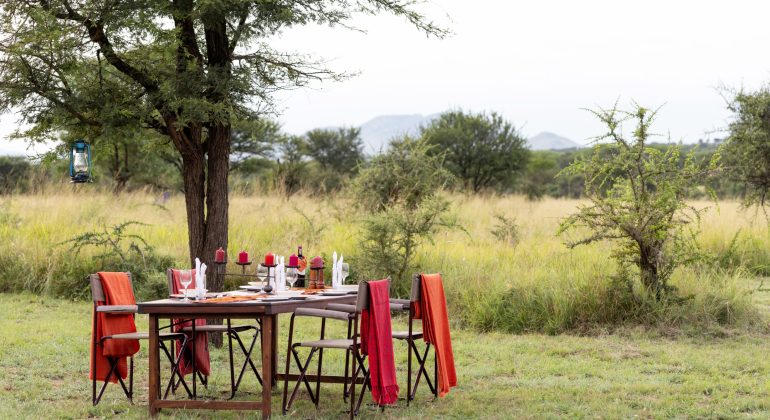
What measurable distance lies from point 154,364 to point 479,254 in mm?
7202

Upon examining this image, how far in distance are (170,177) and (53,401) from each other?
2665cm

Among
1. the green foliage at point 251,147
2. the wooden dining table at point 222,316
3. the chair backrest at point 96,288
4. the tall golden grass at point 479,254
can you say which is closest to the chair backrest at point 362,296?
the wooden dining table at point 222,316

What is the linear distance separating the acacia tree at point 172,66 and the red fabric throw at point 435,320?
257 centimetres

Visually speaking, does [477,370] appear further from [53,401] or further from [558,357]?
[53,401]

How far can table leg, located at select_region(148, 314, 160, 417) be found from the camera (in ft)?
19.7

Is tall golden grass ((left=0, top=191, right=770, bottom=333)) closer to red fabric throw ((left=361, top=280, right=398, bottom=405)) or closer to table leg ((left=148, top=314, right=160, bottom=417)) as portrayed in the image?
red fabric throw ((left=361, top=280, right=398, bottom=405))

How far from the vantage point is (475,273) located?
37.2 feet

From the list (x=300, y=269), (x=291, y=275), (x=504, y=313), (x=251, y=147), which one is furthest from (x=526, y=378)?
(x=251, y=147)

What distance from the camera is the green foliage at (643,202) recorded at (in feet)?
32.4

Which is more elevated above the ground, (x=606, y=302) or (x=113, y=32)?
(x=113, y=32)

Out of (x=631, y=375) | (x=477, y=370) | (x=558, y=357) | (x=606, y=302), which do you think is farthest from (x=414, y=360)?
(x=606, y=302)

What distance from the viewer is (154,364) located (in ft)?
19.8

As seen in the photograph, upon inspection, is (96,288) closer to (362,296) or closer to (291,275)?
(291,275)

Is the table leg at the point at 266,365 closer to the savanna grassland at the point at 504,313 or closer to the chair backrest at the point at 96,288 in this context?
the savanna grassland at the point at 504,313
